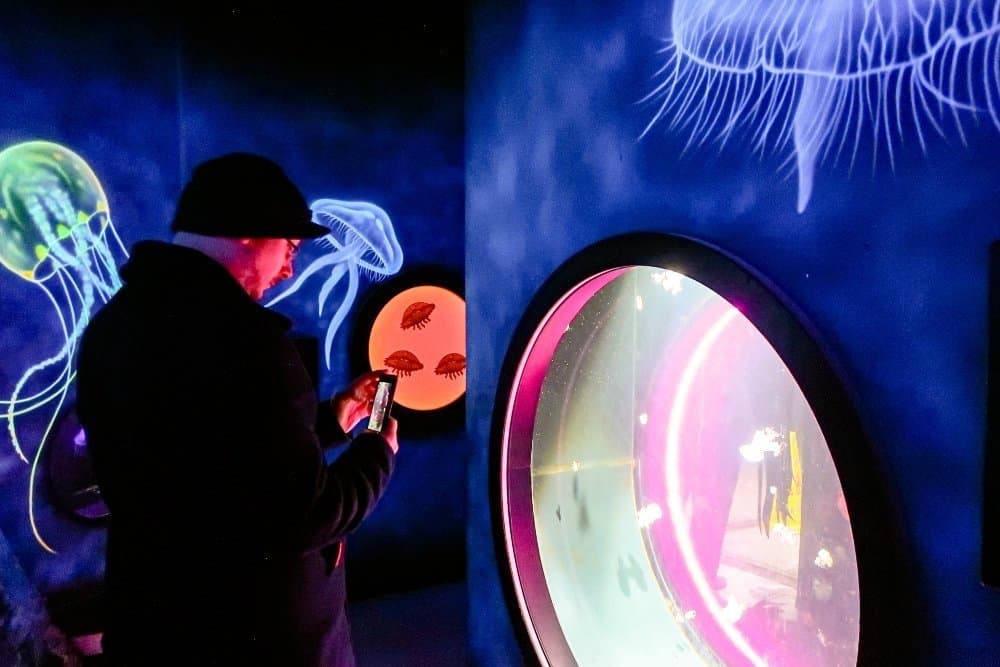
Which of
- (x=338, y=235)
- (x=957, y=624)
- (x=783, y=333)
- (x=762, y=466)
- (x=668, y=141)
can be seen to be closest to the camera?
(x=957, y=624)

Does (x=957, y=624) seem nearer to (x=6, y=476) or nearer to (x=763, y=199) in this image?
(x=763, y=199)

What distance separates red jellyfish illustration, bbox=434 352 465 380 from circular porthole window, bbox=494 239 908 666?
6.14 ft

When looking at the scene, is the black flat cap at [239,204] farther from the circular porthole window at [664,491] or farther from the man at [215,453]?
the circular porthole window at [664,491]

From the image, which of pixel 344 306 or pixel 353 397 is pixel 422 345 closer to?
pixel 344 306

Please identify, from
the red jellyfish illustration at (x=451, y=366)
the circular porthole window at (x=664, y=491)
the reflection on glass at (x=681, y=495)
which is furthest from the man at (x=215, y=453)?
the red jellyfish illustration at (x=451, y=366)

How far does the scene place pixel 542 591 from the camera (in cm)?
244

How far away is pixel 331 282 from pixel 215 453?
8.82 ft

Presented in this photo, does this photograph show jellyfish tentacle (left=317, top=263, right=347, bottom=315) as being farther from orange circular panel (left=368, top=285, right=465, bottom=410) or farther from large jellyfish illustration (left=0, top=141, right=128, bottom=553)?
large jellyfish illustration (left=0, top=141, right=128, bottom=553)

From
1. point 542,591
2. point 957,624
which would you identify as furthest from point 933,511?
point 542,591

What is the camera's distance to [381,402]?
6.88ft

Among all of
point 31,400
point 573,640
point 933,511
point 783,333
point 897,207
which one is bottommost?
point 573,640

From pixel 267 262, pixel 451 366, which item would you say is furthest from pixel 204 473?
pixel 451 366

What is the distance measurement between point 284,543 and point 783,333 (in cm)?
114

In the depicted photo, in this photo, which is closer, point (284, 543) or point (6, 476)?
point (284, 543)
